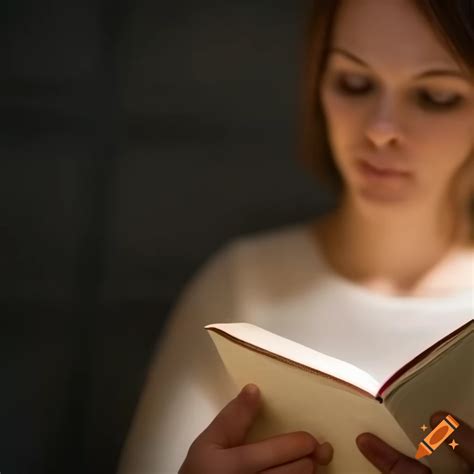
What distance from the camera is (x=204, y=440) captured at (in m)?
0.75

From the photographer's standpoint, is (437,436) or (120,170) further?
(120,170)

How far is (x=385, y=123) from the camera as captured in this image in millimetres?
821

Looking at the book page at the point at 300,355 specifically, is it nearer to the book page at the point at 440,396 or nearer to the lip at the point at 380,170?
the book page at the point at 440,396

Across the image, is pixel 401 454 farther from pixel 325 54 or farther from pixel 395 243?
pixel 325 54

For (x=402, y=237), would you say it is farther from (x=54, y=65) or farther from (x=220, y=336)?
(x=54, y=65)

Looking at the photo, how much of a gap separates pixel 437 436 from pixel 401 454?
0.13 ft

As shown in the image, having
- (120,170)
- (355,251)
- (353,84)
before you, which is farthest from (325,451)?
(120,170)

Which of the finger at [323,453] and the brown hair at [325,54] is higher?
the brown hair at [325,54]

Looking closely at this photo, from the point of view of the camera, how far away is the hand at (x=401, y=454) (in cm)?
72

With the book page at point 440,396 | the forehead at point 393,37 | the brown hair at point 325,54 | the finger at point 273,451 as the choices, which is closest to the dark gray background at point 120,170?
the brown hair at point 325,54

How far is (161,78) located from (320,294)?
467mm

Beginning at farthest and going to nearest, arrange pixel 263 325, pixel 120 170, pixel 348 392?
pixel 120 170 → pixel 263 325 → pixel 348 392

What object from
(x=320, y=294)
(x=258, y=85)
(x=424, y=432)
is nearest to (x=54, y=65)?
(x=258, y=85)

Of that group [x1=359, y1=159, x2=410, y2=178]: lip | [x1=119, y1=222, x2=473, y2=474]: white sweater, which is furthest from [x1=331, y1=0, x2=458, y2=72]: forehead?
[x1=119, y1=222, x2=473, y2=474]: white sweater
